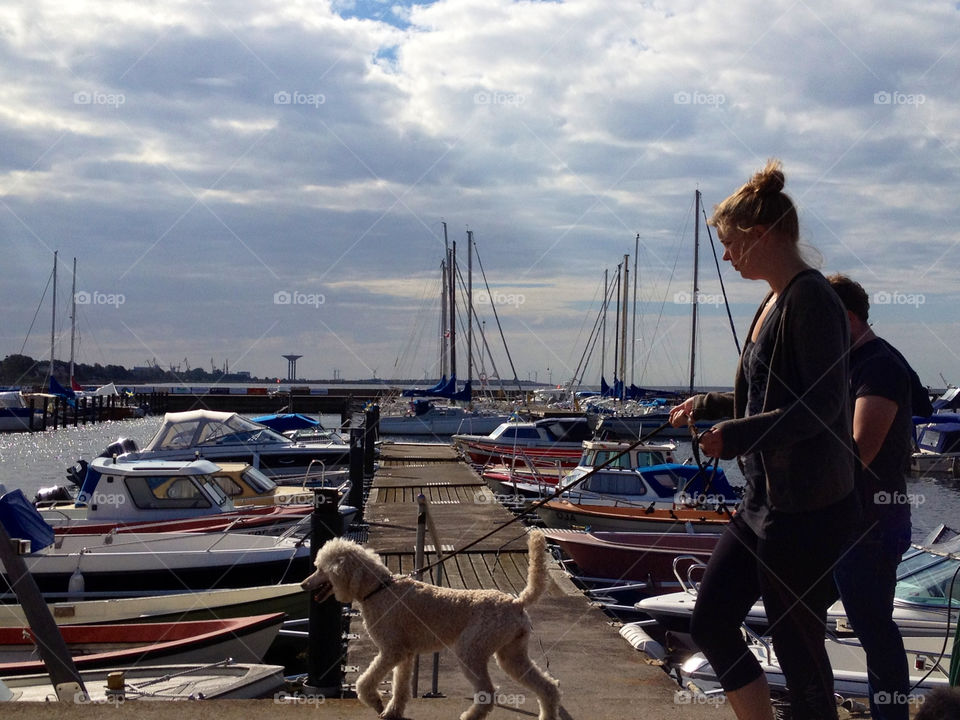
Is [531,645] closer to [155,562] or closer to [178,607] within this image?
[178,607]

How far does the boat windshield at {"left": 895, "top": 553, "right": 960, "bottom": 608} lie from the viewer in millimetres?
8055

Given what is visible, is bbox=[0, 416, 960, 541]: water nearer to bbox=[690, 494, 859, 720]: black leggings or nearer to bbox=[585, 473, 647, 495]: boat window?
bbox=[585, 473, 647, 495]: boat window

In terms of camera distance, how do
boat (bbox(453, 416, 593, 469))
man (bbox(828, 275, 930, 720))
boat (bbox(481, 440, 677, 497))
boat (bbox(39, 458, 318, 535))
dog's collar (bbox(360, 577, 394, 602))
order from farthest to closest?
boat (bbox(453, 416, 593, 469)) < boat (bbox(481, 440, 677, 497)) < boat (bbox(39, 458, 318, 535)) < dog's collar (bbox(360, 577, 394, 602)) < man (bbox(828, 275, 930, 720))

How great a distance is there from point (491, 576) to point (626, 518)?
6.89m

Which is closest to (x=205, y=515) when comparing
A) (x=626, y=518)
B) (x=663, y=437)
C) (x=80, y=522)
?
(x=80, y=522)

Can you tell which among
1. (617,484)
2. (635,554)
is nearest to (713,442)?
(635,554)

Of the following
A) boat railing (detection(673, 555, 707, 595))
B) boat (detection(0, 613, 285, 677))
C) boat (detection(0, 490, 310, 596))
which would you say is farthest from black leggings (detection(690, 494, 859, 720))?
boat (detection(0, 490, 310, 596))

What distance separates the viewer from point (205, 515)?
580 inches

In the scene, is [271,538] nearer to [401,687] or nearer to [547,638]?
[547,638]

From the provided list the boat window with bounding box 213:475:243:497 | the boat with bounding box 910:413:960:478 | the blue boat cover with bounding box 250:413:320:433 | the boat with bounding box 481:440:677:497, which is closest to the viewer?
the boat window with bounding box 213:475:243:497

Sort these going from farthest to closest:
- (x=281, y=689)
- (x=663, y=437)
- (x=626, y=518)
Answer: (x=663, y=437), (x=626, y=518), (x=281, y=689)

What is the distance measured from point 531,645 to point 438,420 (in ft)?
149

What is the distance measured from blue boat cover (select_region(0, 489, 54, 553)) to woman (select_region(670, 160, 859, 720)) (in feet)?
32.3

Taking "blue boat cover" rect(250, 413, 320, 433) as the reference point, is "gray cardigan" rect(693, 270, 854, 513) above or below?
above
